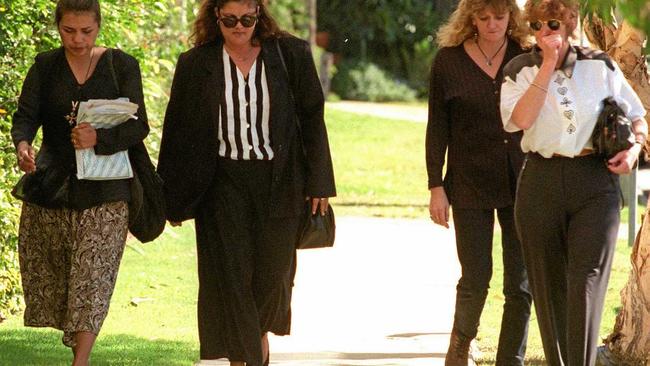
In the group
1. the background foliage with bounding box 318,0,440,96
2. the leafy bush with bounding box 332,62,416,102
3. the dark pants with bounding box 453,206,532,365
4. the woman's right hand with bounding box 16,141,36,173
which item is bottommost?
the leafy bush with bounding box 332,62,416,102

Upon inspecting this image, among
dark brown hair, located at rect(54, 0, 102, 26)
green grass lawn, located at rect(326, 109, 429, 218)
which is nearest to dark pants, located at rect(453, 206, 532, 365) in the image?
dark brown hair, located at rect(54, 0, 102, 26)

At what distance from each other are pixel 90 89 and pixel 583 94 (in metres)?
2.11

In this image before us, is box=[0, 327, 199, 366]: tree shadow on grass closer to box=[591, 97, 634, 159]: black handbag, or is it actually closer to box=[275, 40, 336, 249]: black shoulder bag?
box=[275, 40, 336, 249]: black shoulder bag

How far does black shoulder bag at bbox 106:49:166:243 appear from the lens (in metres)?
6.80

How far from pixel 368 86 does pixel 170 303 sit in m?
24.3

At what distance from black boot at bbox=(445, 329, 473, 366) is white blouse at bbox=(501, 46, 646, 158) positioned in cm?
116

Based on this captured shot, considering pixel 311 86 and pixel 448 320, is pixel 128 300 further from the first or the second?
pixel 311 86

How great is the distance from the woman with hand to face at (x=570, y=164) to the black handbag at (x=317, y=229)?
985 millimetres

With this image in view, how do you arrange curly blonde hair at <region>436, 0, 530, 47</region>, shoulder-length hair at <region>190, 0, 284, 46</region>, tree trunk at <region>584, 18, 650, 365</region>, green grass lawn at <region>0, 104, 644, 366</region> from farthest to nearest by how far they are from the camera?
1. green grass lawn at <region>0, 104, 644, 366</region>
2. tree trunk at <region>584, 18, 650, 365</region>
3. curly blonde hair at <region>436, 0, 530, 47</region>
4. shoulder-length hair at <region>190, 0, 284, 46</region>

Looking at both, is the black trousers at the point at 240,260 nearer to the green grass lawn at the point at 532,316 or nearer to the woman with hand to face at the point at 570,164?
the woman with hand to face at the point at 570,164

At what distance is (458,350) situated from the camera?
7.24 meters

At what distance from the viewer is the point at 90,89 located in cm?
673

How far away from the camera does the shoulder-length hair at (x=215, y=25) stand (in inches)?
274

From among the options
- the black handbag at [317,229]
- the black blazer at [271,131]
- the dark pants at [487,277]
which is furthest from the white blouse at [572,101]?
the black handbag at [317,229]
